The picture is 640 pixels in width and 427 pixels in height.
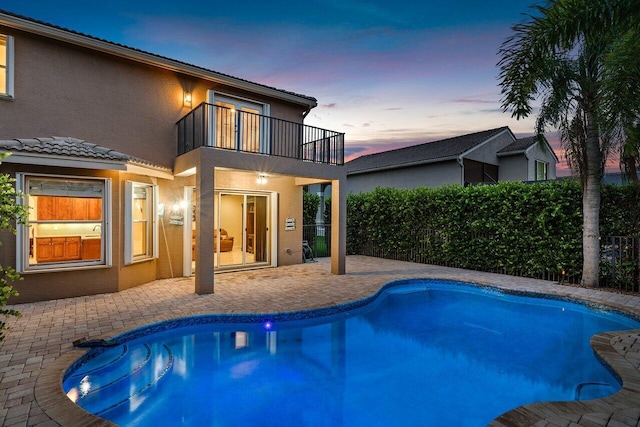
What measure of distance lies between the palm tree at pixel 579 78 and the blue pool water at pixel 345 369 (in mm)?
3777

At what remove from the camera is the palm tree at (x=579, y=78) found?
4512 millimetres

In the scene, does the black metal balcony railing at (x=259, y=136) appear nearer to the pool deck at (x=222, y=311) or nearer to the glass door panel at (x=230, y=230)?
the glass door panel at (x=230, y=230)

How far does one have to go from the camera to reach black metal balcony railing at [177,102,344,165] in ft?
32.9

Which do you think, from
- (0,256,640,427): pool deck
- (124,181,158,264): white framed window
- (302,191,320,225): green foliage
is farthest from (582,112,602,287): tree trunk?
(124,181,158,264): white framed window

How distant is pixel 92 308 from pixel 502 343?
8673 millimetres

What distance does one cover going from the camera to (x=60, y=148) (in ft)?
23.2

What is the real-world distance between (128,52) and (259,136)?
14.7 feet

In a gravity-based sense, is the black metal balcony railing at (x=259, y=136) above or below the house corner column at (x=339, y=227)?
above

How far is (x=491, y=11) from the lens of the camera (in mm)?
9844

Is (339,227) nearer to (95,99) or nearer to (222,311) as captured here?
(222,311)

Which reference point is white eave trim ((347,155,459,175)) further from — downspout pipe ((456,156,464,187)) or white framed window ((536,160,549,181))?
white framed window ((536,160,549,181))

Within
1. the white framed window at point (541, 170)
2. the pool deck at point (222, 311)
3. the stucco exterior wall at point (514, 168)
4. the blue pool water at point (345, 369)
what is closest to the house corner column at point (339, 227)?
the pool deck at point (222, 311)

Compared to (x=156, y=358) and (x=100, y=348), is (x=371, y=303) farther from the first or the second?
(x=100, y=348)

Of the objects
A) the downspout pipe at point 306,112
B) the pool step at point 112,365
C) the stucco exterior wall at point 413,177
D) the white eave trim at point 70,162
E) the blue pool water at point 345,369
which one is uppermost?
the downspout pipe at point 306,112
